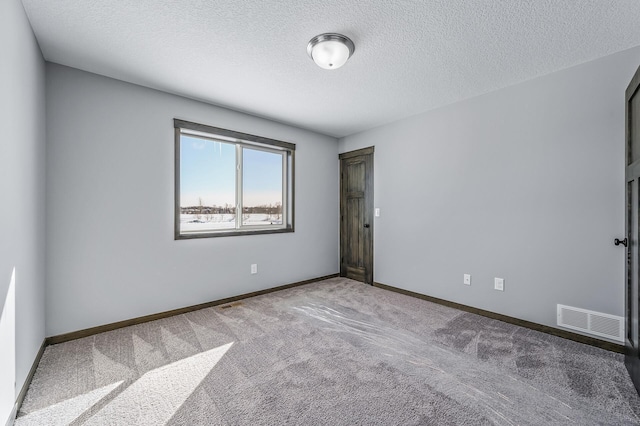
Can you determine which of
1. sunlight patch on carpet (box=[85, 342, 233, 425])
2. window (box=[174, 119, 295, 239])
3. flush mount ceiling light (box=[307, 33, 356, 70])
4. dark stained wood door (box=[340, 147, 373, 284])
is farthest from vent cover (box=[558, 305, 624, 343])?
window (box=[174, 119, 295, 239])

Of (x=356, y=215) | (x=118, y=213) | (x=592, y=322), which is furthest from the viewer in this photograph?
(x=356, y=215)

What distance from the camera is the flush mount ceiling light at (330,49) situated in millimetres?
2088

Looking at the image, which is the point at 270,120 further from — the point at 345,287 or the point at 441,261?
the point at 441,261

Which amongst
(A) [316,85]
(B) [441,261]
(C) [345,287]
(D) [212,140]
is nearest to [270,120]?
(D) [212,140]

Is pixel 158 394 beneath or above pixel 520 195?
beneath

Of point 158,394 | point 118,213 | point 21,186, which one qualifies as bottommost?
point 158,394

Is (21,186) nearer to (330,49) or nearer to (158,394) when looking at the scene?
(158,394)

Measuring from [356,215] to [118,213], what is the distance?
322 cm

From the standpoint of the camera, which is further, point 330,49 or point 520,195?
point 520,195

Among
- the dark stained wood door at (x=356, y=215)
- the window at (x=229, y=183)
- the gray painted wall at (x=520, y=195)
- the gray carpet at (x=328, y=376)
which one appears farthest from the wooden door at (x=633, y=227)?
the window at (x=229, y=183)

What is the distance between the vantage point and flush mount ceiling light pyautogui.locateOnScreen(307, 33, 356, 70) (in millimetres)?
2088

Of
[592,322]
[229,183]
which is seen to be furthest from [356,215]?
[592,322]

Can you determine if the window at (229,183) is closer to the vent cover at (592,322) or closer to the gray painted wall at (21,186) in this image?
the gray painted wall at (21,186)

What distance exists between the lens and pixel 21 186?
5.88 feet
